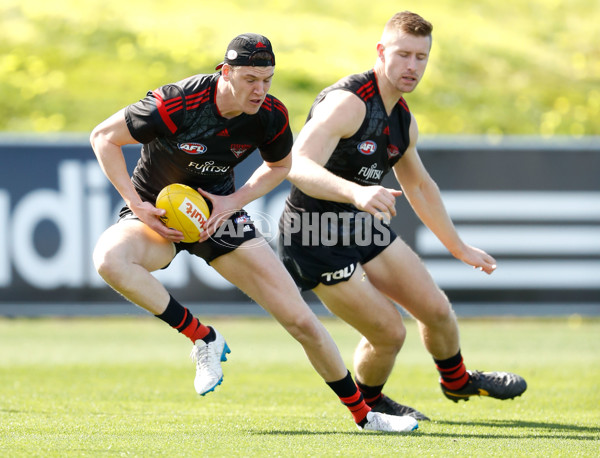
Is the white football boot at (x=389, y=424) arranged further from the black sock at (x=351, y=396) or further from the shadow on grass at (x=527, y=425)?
the shadow on grass at (x=527, y=425)

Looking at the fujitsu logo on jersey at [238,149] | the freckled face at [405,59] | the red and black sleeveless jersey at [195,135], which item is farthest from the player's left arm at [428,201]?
the fujitsu logo on jersey at [238,149]

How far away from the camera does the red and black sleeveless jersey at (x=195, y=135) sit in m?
5.46

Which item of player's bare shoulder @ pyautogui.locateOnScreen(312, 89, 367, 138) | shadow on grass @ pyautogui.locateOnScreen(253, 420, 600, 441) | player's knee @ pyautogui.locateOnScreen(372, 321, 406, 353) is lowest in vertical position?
shadow on grass @ pyautogui.locateOnScreen(253, 420, 600, 441)

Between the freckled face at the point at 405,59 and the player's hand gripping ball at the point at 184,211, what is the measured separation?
156 cm

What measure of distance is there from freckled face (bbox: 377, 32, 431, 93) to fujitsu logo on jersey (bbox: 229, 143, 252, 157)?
1.11 meters

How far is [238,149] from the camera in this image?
578 cm

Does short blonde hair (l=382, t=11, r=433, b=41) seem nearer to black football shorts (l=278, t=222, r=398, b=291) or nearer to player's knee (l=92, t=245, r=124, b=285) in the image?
black football shorts (l=278, t=222, r=398, b=291)

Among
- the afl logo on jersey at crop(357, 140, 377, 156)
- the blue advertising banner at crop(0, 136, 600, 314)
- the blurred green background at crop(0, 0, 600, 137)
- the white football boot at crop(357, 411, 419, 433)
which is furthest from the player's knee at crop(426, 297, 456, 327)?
the blurred green background at crop(0, 0, 600, 137)

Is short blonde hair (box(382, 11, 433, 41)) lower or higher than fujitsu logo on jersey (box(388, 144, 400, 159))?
higher

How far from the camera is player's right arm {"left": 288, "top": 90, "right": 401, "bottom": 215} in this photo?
18.1 ft

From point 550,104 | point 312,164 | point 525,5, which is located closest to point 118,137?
point 312,164

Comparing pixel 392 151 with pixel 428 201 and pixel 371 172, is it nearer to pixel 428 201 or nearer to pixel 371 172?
pixel 371 172

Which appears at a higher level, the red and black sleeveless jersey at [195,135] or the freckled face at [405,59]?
the freckled face at [405,59]

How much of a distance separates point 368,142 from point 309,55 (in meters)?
15.0
